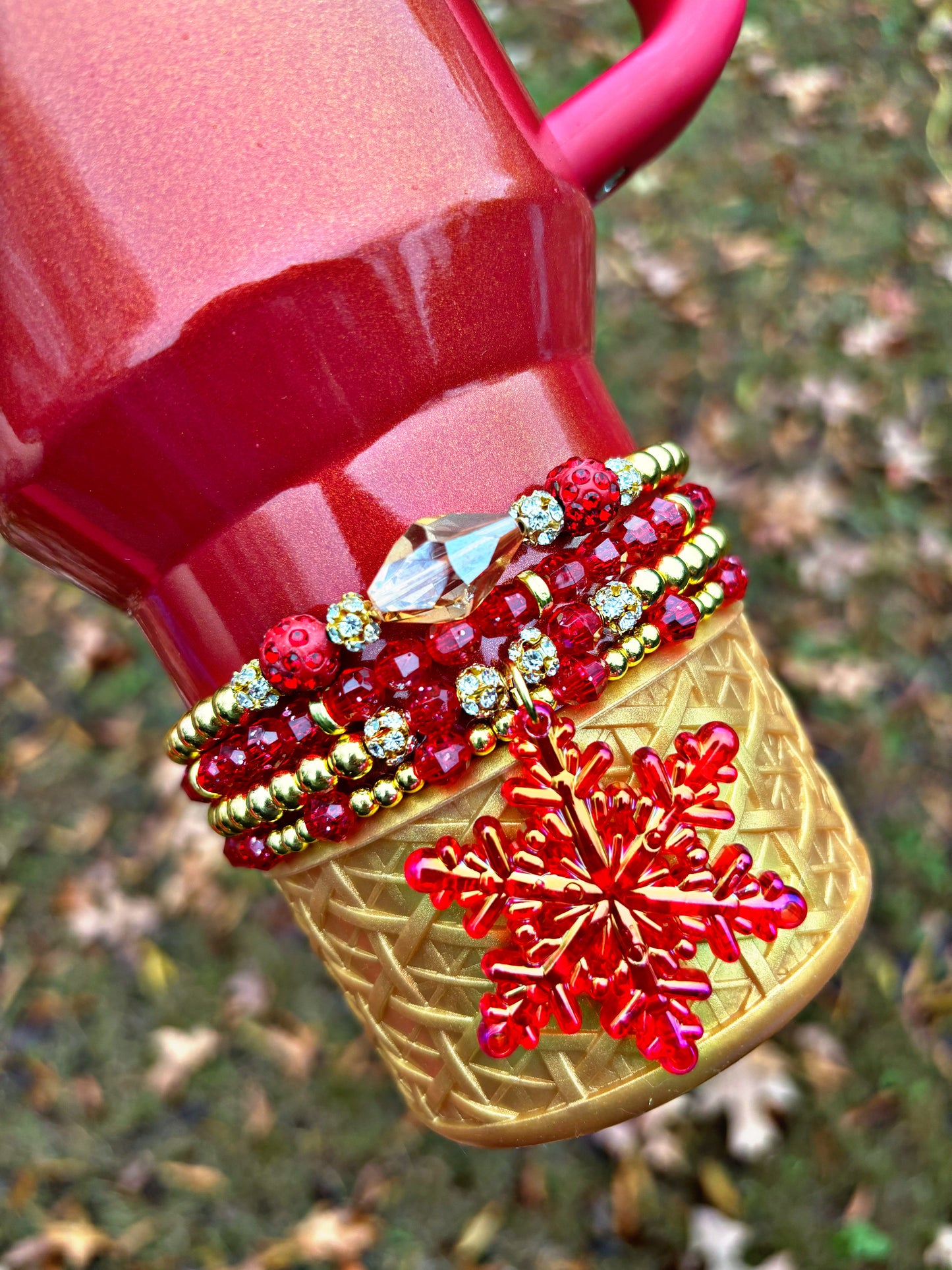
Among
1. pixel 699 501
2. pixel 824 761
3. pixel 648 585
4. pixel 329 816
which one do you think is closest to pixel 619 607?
pixel 648 585

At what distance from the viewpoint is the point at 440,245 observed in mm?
608

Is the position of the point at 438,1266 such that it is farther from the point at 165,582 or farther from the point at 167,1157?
the point at 165,582

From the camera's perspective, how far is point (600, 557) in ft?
2.19

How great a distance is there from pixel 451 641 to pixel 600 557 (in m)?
0.12

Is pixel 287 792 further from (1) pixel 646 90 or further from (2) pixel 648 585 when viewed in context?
(1) pixel 646 90

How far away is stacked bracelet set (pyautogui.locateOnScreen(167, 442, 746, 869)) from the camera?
63 cm

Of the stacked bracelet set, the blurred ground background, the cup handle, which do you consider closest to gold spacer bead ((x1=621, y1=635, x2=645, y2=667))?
the stacked bracelet set

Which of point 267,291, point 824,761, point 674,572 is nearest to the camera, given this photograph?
point 267,291

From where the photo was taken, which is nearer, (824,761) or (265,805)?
(265,805)

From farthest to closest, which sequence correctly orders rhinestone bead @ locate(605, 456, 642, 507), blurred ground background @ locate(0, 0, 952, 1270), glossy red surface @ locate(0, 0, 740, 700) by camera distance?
blurred ground background @ locate(0, 0, 952, 1270)
rhinestone bead @ locate(605, 456, 642, 507)
glossy red surface @ locate(0, 0, 740, 700)

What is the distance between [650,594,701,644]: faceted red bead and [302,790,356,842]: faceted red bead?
0.24 metres

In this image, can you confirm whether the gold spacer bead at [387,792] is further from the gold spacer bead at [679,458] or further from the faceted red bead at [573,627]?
the gold spacer bead at [679,458]

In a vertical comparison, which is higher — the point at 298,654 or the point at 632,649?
the point at 298,654

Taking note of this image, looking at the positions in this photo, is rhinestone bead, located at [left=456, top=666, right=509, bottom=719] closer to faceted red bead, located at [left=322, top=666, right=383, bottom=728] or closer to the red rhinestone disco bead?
Result: faceted red bead, located at [left=322, top=666, right=383, bottom=728]
